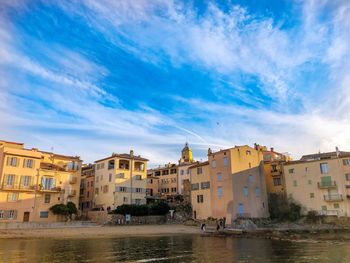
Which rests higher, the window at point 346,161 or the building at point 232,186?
the window at point 346,161

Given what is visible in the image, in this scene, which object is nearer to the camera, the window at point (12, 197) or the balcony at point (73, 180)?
the window at point (12, 197)

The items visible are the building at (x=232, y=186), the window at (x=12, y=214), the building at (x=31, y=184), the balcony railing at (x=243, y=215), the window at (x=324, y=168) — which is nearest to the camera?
the window at (x=12, y=214)

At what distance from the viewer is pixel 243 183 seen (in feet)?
195

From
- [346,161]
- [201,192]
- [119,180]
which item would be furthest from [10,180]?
[346,161]

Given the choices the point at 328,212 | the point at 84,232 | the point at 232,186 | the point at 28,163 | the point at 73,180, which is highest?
the point at 28,163

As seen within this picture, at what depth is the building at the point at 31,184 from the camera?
5166 cm

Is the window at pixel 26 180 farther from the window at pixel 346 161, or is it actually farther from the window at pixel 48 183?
the window at pixel 346 161

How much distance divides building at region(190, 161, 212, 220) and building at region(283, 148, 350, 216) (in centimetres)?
1696

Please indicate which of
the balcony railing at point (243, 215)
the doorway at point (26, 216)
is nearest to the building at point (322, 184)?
the balcony railing at point (243, 215)

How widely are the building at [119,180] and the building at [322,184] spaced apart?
30764 millimetres

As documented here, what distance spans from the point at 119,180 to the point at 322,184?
39.4 meters

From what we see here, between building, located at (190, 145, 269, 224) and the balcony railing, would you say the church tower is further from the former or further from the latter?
the balcony railing

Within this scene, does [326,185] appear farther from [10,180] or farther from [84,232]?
[10,180]

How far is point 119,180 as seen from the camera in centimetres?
6550
